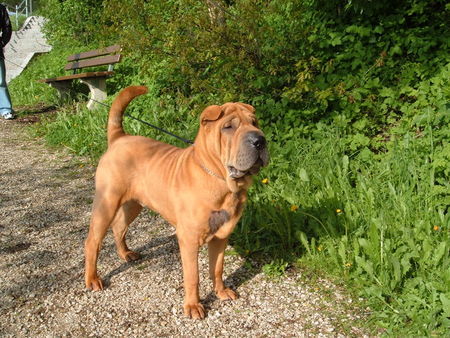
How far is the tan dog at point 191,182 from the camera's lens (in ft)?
8.48

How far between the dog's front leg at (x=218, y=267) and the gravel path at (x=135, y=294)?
7cm

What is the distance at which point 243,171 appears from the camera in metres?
2.51

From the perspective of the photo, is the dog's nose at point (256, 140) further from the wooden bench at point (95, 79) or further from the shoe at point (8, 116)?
the shoe at point (8, 116)

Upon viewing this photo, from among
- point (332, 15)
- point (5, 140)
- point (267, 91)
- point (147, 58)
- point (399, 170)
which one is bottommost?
point (5, 140)

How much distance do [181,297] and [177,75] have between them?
14.9 feet

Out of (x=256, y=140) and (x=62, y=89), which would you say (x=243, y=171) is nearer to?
(x=256, y=140)

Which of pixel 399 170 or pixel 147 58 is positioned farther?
pixel 147 58

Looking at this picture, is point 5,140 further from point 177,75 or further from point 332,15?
point 332,15

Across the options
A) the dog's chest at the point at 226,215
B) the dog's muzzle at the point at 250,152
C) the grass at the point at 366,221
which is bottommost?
the grass at the point at 366,221

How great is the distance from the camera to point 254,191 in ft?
14.3

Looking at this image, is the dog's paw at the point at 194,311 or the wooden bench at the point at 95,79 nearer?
the dog's paw at the point at 194,311

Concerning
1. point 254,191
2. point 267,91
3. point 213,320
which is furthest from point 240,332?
point 267,91

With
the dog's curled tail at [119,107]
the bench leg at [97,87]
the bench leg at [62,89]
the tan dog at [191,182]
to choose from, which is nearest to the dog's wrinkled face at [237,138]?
the tan dog at [191,182]

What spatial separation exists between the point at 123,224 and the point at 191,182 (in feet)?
3.70
